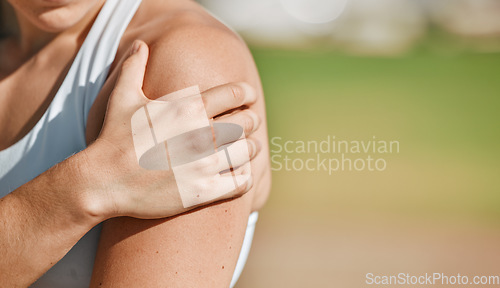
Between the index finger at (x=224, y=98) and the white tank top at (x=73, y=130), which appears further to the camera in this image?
the white tank top at (x=73, y=130)

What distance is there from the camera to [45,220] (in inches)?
28.0

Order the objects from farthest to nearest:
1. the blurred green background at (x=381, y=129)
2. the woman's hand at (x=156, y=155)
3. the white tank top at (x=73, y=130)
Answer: the blurred green background at (x=381, y=129) < the white tank top at (x=73, y=130) < the woman's hand at (x=156, y=155)

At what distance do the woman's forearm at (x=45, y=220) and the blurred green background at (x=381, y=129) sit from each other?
2.28 metres

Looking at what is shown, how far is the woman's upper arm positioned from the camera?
67 centimetres

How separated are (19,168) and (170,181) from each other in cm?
34

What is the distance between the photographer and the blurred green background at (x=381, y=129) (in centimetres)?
317

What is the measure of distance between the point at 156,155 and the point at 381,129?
4.28 m

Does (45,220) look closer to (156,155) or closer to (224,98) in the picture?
(156,155)

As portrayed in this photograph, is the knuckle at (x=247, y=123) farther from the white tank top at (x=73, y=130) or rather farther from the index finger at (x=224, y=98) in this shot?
the white tank top at (x=73, y=130)

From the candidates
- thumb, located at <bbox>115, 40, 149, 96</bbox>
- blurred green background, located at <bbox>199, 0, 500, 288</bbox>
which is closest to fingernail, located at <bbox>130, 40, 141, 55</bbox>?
thumb, located at <bbox>115, 40, 149, 96</bbox>

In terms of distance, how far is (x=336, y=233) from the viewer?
135 inches

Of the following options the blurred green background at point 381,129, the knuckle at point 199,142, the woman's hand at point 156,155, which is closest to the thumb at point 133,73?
the woman's hand at point 156,155

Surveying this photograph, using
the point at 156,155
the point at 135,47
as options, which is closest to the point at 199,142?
the point at 156,155

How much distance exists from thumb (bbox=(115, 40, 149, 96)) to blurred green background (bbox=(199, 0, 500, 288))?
7.77ft
